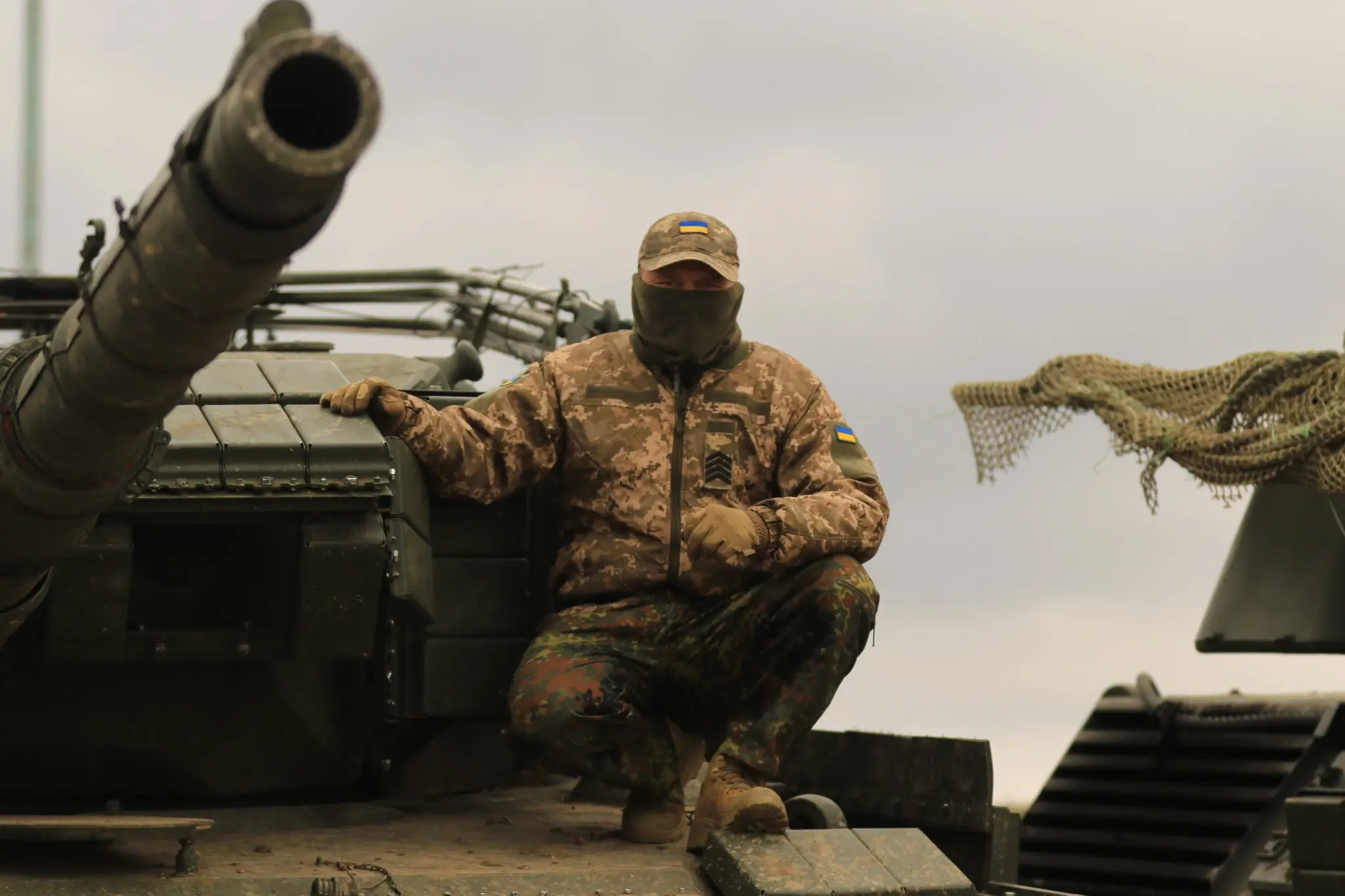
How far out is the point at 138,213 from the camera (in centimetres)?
425

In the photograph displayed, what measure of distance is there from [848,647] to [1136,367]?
561 cm

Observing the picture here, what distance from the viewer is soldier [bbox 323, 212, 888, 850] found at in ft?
22.4

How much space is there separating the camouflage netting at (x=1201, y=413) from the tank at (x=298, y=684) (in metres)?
3.39

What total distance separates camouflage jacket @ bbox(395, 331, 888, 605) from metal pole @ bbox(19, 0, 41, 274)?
309cm

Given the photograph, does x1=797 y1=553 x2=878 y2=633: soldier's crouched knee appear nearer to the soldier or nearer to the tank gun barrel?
the soldier

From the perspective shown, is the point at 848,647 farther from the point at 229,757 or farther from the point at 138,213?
the point at 138,213

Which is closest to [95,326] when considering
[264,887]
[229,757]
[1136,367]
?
[264,887]

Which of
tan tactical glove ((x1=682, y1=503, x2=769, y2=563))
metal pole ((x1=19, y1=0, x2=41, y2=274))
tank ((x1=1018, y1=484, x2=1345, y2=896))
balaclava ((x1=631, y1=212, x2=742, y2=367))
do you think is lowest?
tank ((x1=1018, y1=484, x2=1345, y2=896))

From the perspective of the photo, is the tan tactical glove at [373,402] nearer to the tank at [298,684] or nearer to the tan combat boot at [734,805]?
the tank at [298,684]

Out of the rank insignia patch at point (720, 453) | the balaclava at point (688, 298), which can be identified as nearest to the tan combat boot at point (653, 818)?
the rank insignia patch at point (720, 453)

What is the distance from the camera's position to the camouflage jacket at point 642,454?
719 centimetres

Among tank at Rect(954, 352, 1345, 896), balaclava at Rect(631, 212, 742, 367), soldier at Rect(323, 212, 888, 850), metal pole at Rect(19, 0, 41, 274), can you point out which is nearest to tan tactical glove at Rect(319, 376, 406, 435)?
soldier at Rect(323, 212, 888, 850)

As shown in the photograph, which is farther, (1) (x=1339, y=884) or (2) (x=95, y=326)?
(1) (x=1339, y=884)

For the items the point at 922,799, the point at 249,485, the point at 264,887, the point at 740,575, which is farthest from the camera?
the point at 922,799
